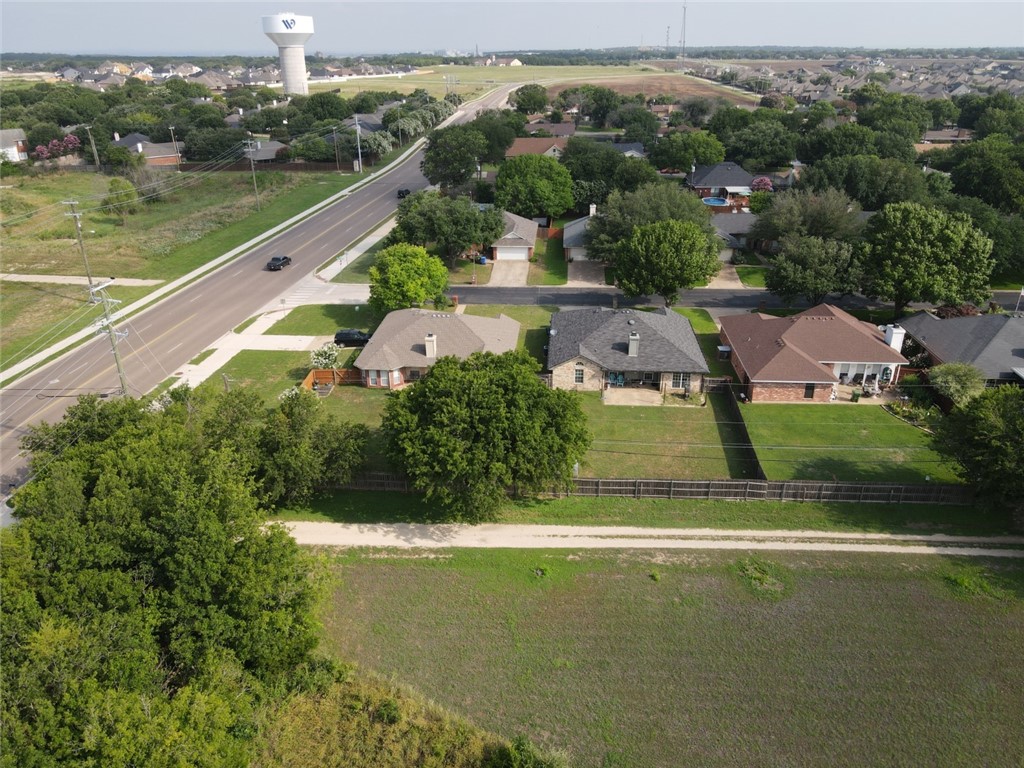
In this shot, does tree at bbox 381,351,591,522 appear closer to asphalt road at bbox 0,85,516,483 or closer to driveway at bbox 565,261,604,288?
asphalt road at bbox 0,85,516,483

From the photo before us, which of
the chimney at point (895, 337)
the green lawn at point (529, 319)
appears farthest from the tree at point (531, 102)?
the chimney at point (895, 337)

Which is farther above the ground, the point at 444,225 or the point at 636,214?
the point at 636,214

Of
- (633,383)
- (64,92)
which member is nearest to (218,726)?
(633,383)

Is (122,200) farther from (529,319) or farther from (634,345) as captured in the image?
(634,345)

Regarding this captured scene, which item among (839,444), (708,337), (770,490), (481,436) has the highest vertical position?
(481,436)

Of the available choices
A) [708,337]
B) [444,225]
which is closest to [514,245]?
[444,225]

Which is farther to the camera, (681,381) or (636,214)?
(636,214)

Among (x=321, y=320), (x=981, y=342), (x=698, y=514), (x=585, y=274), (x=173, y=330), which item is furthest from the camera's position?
(x=585, y=274)
